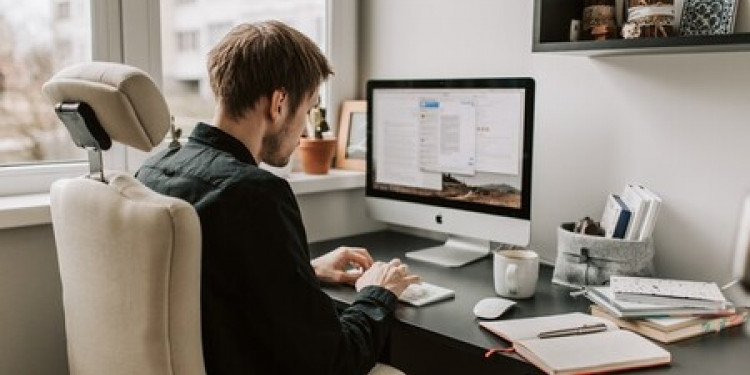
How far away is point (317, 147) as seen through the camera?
89.6 inches

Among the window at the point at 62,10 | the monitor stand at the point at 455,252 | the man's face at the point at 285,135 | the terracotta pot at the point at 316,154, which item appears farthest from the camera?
the terracotta pot at the point at 316,154

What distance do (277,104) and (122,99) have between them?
35 centimetres

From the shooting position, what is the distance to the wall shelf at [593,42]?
143cm

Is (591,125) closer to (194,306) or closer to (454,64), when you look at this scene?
(454,64)

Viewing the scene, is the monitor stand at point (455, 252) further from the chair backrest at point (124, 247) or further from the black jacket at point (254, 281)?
the chair backrest at point (124, 247)

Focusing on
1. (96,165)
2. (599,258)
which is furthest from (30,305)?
(599,258)

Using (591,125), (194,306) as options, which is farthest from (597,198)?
(194,306)

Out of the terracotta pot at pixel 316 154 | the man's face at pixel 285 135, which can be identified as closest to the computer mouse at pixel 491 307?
the man's face at pixel 285 135

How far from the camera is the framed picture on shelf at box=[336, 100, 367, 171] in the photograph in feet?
7.82

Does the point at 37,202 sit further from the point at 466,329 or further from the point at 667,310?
the point at 667,310

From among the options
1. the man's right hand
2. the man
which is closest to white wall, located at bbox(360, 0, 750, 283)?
the man's right hand

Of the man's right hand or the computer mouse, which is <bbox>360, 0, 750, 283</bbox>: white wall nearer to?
the computer mouse

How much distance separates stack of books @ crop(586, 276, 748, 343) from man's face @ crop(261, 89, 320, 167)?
0.73m

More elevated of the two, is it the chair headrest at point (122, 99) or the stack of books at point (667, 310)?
the chair headrest at point (122, 99)
